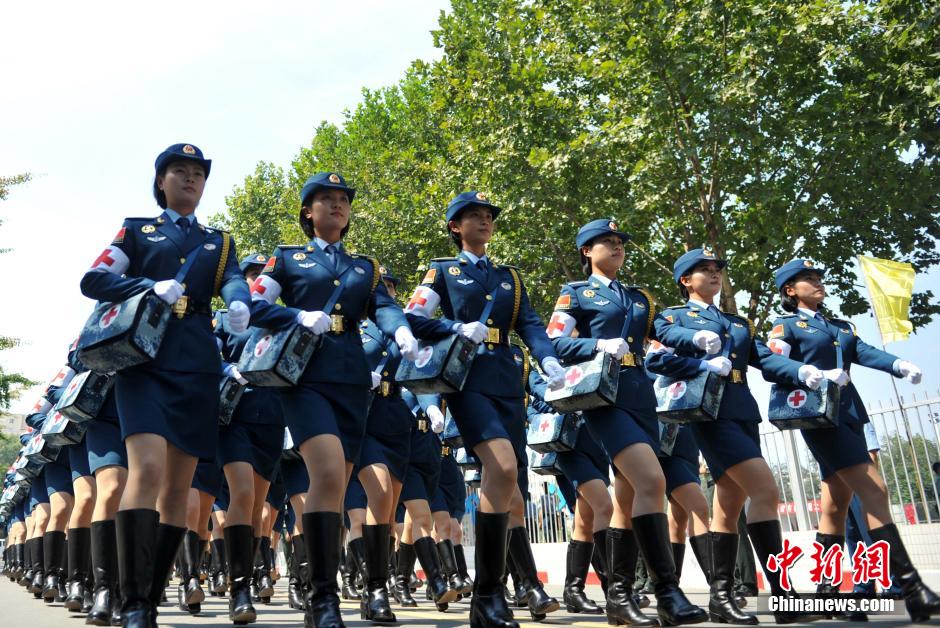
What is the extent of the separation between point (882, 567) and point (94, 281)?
16.4 feet

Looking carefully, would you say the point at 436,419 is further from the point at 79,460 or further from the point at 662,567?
the point at 662,567

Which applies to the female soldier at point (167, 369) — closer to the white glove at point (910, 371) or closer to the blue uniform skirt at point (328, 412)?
the blue uniform skirt at point (328, 412)

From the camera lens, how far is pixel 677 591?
5.36 metres

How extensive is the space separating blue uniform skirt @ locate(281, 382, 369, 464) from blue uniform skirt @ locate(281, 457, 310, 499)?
3.33 metres

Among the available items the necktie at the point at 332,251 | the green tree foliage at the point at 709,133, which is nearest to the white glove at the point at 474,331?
the necktie at the point at 332,251

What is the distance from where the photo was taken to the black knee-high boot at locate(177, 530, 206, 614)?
8.17 meters

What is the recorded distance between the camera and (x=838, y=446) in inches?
247

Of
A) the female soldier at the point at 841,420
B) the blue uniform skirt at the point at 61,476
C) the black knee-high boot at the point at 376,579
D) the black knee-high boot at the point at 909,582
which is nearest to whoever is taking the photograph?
the black knee-high boot at the point at 909,582

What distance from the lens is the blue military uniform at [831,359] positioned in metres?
6.29

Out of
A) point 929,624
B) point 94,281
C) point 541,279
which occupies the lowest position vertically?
point 929,624

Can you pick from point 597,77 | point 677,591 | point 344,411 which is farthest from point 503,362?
point 597,77

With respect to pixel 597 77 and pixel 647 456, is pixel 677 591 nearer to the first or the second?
pixel 647 456

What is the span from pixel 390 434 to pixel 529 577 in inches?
71.9

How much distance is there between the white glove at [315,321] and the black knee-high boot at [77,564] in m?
4.03
